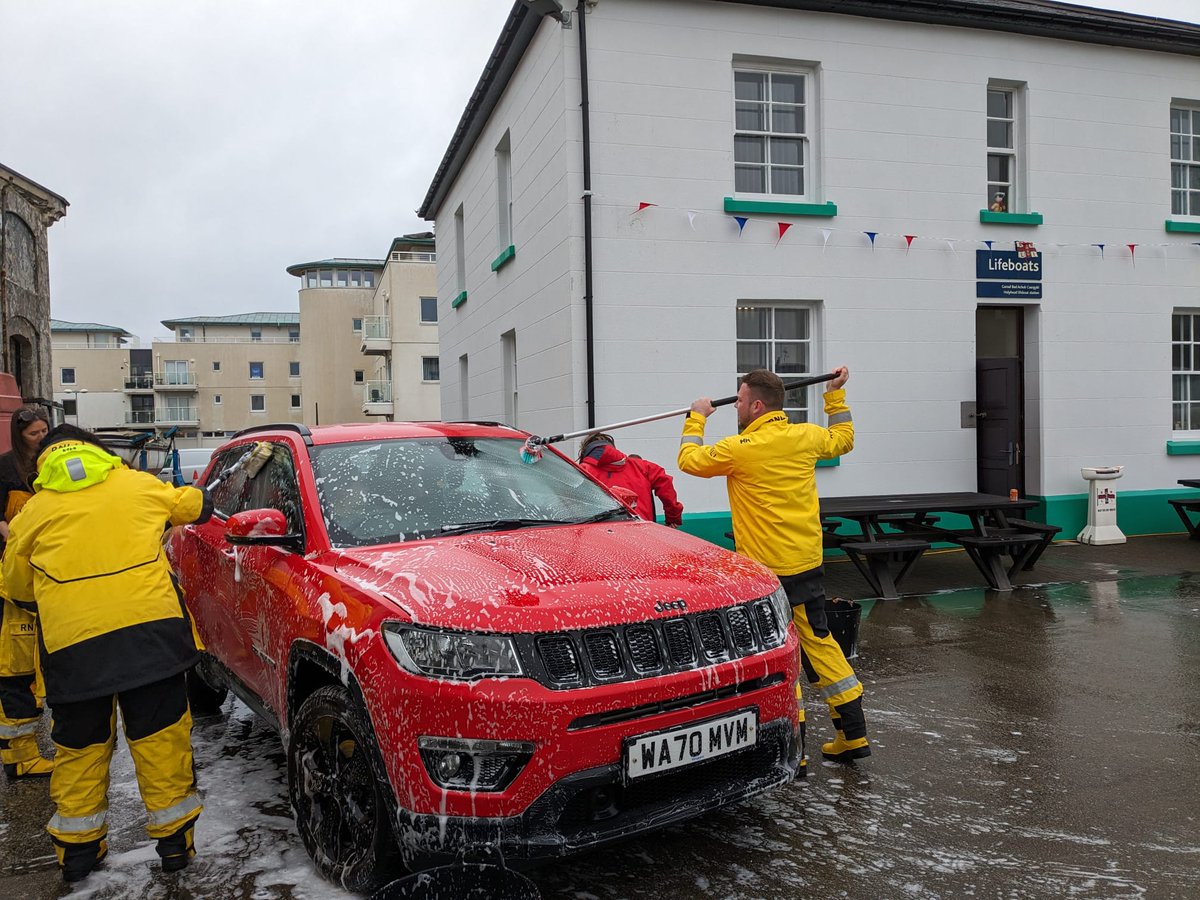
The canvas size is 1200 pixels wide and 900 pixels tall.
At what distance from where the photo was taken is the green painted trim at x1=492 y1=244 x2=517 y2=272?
11789 mm

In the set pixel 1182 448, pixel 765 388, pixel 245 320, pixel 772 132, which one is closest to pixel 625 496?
pixel 765 388

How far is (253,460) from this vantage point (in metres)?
4.55

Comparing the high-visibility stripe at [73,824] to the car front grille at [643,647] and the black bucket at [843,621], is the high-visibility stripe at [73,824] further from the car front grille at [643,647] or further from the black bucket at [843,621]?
the black bucket at [843,621]

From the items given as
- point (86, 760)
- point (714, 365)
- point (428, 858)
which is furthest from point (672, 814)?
point (714, 365)

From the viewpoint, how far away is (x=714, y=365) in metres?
9.92

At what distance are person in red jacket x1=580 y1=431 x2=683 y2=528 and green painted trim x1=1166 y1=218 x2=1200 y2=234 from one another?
8.63m

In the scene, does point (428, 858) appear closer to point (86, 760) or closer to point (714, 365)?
point (86, 760)

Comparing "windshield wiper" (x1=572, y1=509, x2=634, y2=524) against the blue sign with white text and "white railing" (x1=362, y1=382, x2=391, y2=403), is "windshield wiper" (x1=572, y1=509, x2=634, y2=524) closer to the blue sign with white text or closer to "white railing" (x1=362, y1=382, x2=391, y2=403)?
the blue sign with white text

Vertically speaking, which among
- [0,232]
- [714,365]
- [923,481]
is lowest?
[923,481]

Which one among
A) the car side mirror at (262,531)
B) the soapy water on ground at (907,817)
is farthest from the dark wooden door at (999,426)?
the car side mirror at (262,531)

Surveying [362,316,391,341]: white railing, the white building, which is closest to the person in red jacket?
the white building

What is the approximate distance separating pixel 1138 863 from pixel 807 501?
74.7 inches

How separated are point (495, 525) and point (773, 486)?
1.39 m

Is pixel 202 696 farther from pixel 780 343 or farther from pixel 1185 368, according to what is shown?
pixel 1185 368
